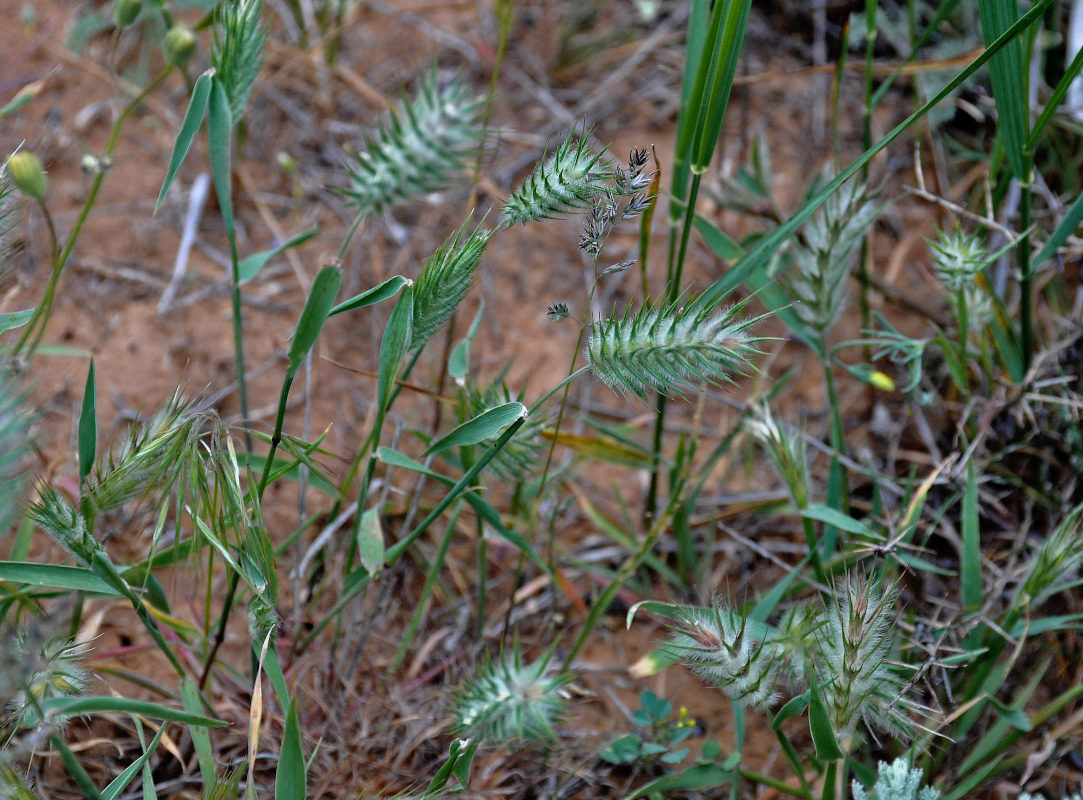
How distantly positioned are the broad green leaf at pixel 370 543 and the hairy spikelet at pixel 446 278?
0.25 m

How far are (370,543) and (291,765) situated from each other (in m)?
0.27

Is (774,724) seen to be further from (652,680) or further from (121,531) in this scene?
(121,531)

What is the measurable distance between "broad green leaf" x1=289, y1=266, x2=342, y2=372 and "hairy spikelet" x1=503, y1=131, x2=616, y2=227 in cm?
20

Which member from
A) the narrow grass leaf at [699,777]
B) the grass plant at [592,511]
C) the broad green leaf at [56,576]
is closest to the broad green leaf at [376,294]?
the grass plant at [592,511]

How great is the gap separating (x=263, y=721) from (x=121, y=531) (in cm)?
42

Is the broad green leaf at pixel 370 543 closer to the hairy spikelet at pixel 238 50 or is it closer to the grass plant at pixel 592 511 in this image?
the grass plant at pixel 592 511

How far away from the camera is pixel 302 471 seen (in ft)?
4.20

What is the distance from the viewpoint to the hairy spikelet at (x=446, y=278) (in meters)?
1.01

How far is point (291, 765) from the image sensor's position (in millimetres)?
948

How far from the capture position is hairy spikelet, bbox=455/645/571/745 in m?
1.12

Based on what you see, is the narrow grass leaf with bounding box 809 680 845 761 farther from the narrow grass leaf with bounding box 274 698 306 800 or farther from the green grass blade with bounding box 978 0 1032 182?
the green grass blade with bounding box 978 0 1032 182

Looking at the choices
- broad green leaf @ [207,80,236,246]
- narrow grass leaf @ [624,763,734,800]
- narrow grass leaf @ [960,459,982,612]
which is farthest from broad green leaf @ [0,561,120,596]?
narrow grass leaf @ [960,459,982,612]

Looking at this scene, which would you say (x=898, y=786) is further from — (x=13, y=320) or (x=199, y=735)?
(x=13, y=320)

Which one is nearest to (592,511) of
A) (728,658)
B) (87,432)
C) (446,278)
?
(728,658)
